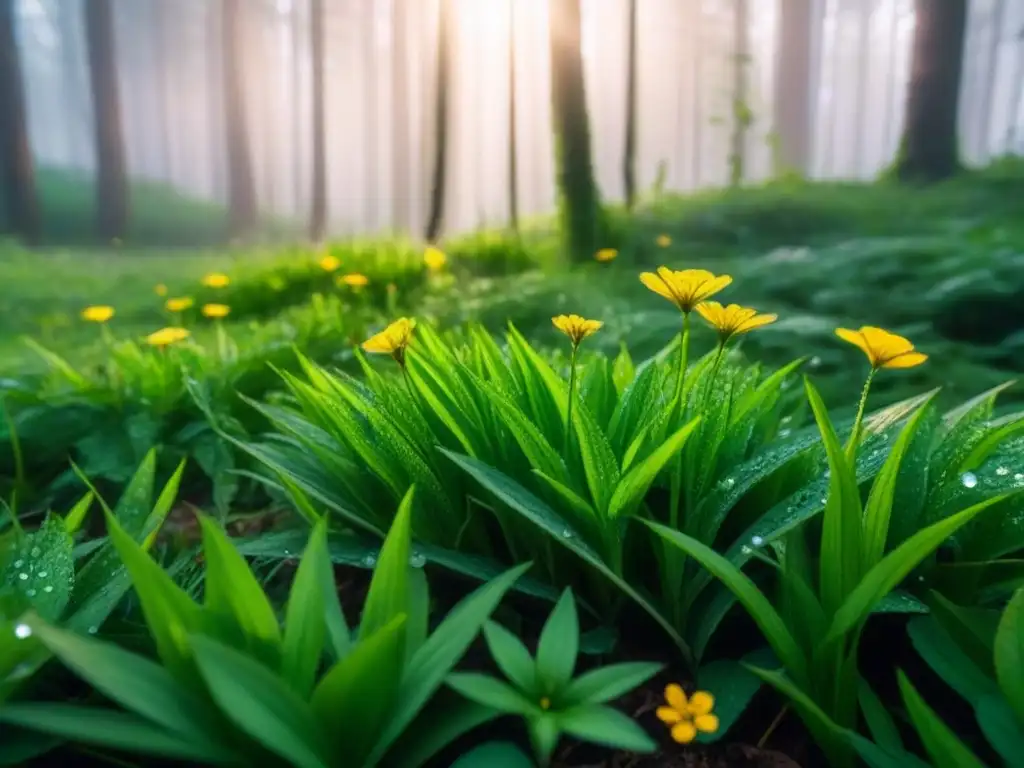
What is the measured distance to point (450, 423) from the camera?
99 cm

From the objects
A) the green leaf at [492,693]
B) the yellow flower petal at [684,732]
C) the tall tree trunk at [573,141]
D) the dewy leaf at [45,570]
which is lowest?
the yellow flower petal at [684,732]

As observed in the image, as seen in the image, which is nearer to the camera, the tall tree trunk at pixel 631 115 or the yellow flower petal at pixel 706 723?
the yellow flower petal at pixel 706 723

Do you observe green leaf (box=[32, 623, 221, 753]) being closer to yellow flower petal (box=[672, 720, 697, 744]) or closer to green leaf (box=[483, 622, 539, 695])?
green leaf (box=[483, 622, 539, 695])

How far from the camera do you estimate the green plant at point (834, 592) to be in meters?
0.72

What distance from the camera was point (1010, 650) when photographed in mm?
694

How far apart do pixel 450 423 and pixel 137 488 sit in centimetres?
49

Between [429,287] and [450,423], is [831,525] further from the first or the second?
[429,287]

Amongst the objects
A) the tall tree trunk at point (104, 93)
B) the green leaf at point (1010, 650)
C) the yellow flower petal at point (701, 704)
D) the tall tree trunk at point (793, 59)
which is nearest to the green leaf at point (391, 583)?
the yellow flower petal at point (701, 704)

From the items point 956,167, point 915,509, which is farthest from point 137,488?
point 956,167

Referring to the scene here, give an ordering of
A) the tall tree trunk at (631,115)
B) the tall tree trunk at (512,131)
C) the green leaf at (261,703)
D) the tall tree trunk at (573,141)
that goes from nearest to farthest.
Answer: the green leaf at (261,703)
the tall tree trunk at (573,141)
the tall tree trunk at (512,131)
the tall tree trunk at (631,115)

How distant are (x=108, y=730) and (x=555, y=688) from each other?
1.34ft

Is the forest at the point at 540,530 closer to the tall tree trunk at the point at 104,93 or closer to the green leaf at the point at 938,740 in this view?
the green leaf at the point at 938,740

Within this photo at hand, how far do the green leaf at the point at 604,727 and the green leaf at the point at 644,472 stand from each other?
257 mm

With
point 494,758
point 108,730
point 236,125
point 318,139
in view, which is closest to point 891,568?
point 494,758
